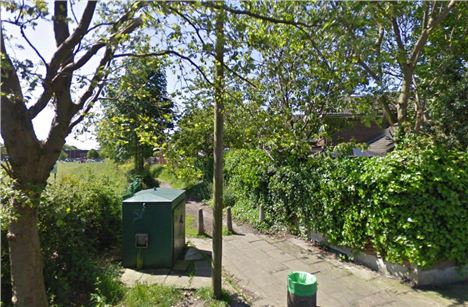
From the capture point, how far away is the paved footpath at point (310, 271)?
4652 millimetres

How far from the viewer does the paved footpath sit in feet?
15.3

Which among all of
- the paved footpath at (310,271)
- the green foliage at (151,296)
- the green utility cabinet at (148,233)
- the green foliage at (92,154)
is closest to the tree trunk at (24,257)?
the green foliage at (151,296)

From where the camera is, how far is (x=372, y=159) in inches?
224

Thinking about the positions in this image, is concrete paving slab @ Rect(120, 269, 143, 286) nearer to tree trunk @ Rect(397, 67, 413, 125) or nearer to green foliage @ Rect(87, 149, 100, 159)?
tree trunk @ Rect(397, 67, 413, 125)

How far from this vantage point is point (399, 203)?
4.97 metres

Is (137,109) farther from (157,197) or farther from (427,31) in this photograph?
(427,31)

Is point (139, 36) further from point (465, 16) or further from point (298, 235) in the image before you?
point (465, 16)

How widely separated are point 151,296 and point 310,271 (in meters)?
2.90

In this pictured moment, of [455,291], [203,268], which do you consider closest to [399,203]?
[455,291]

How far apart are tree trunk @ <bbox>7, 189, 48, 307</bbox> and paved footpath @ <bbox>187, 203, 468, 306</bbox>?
2889mm

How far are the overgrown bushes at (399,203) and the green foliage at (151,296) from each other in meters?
3.38

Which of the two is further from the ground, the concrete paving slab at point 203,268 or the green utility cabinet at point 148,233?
the green utility cabinet at point 148,233

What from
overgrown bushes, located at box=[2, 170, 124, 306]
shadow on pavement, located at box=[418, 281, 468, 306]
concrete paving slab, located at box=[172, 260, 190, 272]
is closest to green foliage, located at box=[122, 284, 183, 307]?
overgrown bushes, located at box=[2, 170, 124, 306]

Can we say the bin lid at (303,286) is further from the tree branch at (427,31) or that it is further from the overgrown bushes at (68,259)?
the tree branch at (427,31)
